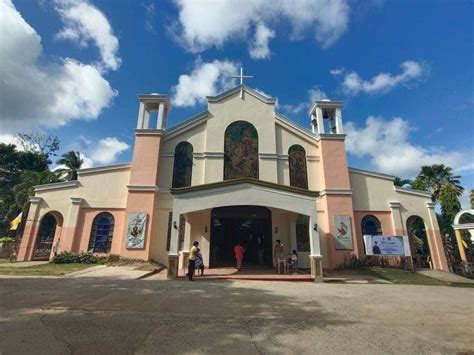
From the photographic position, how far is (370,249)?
14227 mm

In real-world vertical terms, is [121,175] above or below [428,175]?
below

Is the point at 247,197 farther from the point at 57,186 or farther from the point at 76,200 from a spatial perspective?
the point at 57,186

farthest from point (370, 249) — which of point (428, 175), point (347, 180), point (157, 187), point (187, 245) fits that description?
point (428, 175)

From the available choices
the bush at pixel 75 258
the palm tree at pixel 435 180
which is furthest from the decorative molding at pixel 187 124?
the palm tree at pixel 435 180

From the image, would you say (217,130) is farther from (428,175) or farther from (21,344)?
(428,175)

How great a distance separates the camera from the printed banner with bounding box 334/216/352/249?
49.8 ft

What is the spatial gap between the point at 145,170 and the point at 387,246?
14.3 meters

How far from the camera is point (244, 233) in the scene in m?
16.2

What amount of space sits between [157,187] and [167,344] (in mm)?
12580

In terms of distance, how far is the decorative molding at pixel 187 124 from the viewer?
17.2m

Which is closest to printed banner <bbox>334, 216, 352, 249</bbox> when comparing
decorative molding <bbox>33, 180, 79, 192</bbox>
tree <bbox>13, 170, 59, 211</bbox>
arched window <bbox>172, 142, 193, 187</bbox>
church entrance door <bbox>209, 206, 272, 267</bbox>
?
church entrance door <bbox>209, 206, 272, 267</bbox>

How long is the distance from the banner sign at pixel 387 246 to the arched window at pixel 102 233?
14.4 m

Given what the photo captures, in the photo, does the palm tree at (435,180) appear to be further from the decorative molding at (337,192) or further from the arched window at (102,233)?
the arched window at (102,233)

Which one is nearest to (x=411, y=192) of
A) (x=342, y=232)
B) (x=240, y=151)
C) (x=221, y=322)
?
(x=342, y=232)
